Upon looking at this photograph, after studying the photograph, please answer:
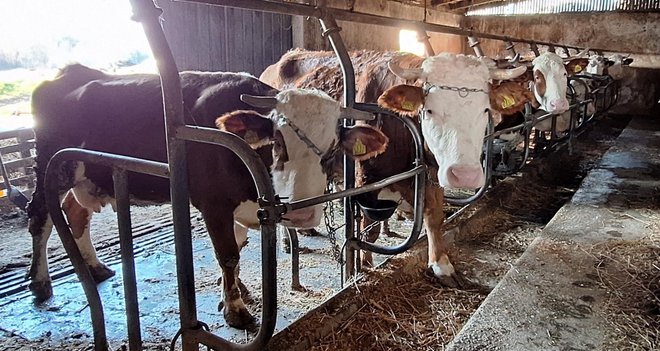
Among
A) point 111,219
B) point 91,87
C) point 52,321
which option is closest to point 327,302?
point 52,321

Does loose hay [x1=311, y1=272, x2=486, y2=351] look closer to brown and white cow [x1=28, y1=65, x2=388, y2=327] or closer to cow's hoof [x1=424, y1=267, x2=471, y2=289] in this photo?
cow's hoof [x1=424, y1=267, x2=471, y2=289]

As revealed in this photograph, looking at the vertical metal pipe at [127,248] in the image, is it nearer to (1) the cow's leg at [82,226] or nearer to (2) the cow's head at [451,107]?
(2) the cow's head at [451,107]

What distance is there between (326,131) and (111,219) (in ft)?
11.5

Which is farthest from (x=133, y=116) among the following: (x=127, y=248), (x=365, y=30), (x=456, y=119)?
(x=365, y=30)

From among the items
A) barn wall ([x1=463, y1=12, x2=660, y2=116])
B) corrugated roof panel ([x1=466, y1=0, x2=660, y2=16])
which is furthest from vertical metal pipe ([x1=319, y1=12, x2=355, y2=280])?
corrugated roof panel ([x1=466, y1=0, x2=660, y2=16])

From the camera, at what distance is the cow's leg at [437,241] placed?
3623 millimetres

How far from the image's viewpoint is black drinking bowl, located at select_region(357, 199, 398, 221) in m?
3.07

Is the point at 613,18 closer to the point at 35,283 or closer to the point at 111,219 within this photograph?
the point at 111,219

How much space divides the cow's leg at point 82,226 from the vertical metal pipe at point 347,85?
6.19 feet

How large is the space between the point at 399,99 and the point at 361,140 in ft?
1.74

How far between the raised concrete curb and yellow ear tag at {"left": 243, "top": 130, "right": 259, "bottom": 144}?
122 cm

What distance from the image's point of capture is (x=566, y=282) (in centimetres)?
275

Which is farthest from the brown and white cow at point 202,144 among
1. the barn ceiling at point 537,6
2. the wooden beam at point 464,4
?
the wooden beam at point 464,4

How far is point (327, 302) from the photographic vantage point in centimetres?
287
